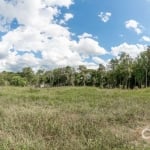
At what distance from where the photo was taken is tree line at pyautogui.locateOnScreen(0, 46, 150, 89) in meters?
64.4

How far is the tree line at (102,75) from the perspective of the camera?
64.4 m

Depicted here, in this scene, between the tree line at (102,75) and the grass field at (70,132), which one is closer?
the grass field at (70,132)

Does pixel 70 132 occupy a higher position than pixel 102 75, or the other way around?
pixel 102 75

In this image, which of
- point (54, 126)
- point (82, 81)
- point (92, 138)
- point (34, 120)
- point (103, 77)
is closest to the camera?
point (92, 138)

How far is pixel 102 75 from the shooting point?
78250 mm

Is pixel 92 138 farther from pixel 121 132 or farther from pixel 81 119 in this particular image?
pixel 81 119

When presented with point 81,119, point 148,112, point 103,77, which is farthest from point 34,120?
point 103,77

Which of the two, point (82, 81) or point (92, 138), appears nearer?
point (92, 138)

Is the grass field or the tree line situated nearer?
the grass field

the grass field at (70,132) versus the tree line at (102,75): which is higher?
the tree line at (102,75)

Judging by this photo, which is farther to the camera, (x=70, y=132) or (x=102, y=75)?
(x=102, y=75)

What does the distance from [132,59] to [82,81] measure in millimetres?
22834

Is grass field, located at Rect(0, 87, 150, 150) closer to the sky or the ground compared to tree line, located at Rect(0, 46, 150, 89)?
closer to the ground

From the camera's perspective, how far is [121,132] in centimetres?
834
